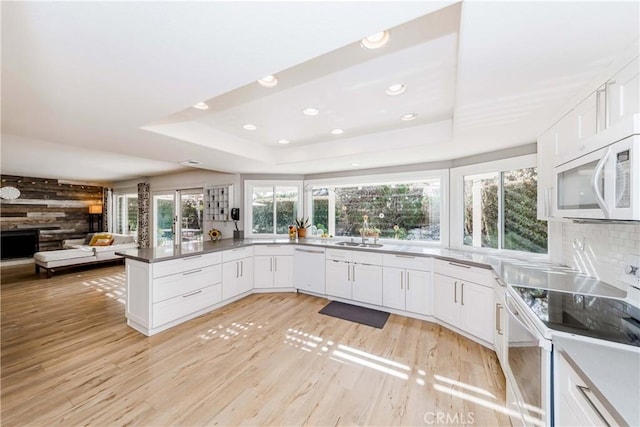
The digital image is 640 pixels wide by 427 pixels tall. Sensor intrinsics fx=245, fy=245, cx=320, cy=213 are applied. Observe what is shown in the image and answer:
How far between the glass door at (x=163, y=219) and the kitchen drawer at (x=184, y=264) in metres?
3.47

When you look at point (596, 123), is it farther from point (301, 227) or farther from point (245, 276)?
point (245, 276)

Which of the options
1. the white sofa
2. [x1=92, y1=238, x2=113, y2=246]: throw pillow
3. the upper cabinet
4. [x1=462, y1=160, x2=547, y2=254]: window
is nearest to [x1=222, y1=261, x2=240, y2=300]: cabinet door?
[x1=462, y1=160, x2=547, y2=254]: window

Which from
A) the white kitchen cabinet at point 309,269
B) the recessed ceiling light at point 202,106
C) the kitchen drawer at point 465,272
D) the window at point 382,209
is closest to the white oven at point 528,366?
the kitchen drawer at point 465,272

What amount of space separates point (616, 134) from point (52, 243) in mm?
10828

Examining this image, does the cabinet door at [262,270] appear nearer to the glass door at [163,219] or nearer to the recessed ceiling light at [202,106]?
the recessed ceiling light at [202,106]

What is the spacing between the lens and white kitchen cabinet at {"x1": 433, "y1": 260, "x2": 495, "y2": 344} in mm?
2447

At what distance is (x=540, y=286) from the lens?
1.77 meters

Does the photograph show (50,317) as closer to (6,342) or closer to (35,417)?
(6,342)

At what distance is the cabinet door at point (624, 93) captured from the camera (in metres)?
1.17

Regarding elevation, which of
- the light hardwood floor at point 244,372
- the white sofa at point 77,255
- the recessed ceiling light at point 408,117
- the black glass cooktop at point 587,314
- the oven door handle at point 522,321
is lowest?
the light hardwood floor at point 244,372

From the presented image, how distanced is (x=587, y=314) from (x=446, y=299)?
1.63 meters

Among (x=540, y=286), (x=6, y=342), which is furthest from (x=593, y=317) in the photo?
(x=6, y=342)

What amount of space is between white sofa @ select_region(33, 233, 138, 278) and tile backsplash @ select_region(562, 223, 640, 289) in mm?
8088

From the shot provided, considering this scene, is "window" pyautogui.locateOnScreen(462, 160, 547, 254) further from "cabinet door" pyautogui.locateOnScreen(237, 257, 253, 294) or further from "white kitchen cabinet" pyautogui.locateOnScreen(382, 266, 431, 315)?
"cabinet door" pyautogui.locateOnScreen(237, 257, 253, 294)
